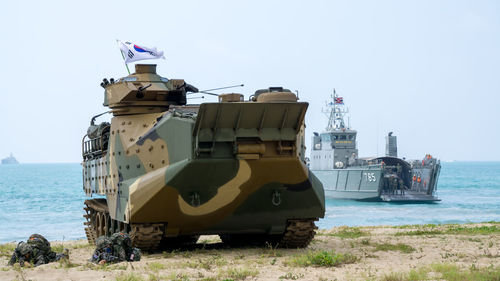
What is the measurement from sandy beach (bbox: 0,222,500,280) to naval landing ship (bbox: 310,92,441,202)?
43.3 metres

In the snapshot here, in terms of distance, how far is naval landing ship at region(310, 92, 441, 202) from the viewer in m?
60.1

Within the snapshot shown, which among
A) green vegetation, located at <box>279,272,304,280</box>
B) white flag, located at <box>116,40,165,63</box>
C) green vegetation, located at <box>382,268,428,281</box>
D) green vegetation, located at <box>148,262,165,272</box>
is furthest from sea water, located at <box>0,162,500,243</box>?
green vegetation, located at <box>382,268,428,281</box>

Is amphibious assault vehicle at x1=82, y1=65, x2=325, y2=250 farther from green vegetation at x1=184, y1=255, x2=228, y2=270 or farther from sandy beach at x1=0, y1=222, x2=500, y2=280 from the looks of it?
green vegetation at x1=184, y1=255, x2=228, y2=270

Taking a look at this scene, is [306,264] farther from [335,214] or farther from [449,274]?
[335,214]

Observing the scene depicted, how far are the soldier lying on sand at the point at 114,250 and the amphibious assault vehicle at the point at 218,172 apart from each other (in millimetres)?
738

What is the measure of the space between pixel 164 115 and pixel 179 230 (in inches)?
83.1

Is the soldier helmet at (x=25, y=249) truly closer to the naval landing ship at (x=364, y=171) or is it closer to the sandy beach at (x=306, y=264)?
the sandy beach at (x=306, y=264)

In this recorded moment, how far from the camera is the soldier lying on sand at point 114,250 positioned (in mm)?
13031

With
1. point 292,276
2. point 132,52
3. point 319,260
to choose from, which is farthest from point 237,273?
point 132,52

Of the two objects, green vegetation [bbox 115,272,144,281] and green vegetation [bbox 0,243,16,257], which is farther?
green vegetation [bbox 0,243,16,257]

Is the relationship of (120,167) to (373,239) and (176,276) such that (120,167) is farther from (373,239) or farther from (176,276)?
(373,239)

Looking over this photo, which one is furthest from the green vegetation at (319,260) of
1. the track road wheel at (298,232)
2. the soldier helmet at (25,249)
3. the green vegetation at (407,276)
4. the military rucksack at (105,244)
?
the soldier helmet at (25,249)

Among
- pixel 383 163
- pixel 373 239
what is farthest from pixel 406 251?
pixel 383 163

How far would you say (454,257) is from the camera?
13578 mm
